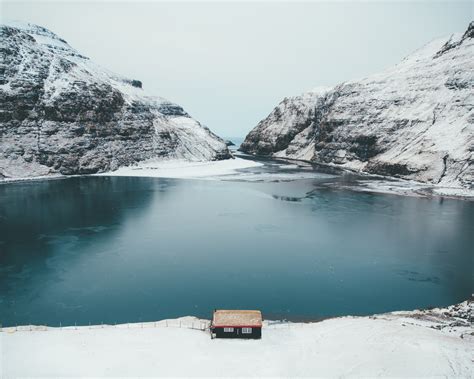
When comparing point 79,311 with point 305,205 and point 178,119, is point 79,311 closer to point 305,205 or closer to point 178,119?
point 305,205

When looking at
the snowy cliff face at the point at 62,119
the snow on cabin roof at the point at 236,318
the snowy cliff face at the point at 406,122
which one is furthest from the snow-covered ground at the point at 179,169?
the snow on cabin roof at the point at 236,318

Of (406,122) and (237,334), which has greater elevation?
(406,122)

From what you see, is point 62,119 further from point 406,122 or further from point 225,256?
point 406,122

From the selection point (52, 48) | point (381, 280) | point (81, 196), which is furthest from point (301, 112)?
point (381, 280)

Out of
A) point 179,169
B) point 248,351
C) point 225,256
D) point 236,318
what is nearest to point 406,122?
point 179,169

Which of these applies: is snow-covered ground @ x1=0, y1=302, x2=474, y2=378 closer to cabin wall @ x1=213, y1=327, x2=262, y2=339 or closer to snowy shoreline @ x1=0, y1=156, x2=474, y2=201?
cabin wall @ x1=213, y1=327, x2=262, y2=339

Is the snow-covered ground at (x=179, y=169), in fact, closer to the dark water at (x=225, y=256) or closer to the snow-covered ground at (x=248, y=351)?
the dark water at (x=225, y=256)
